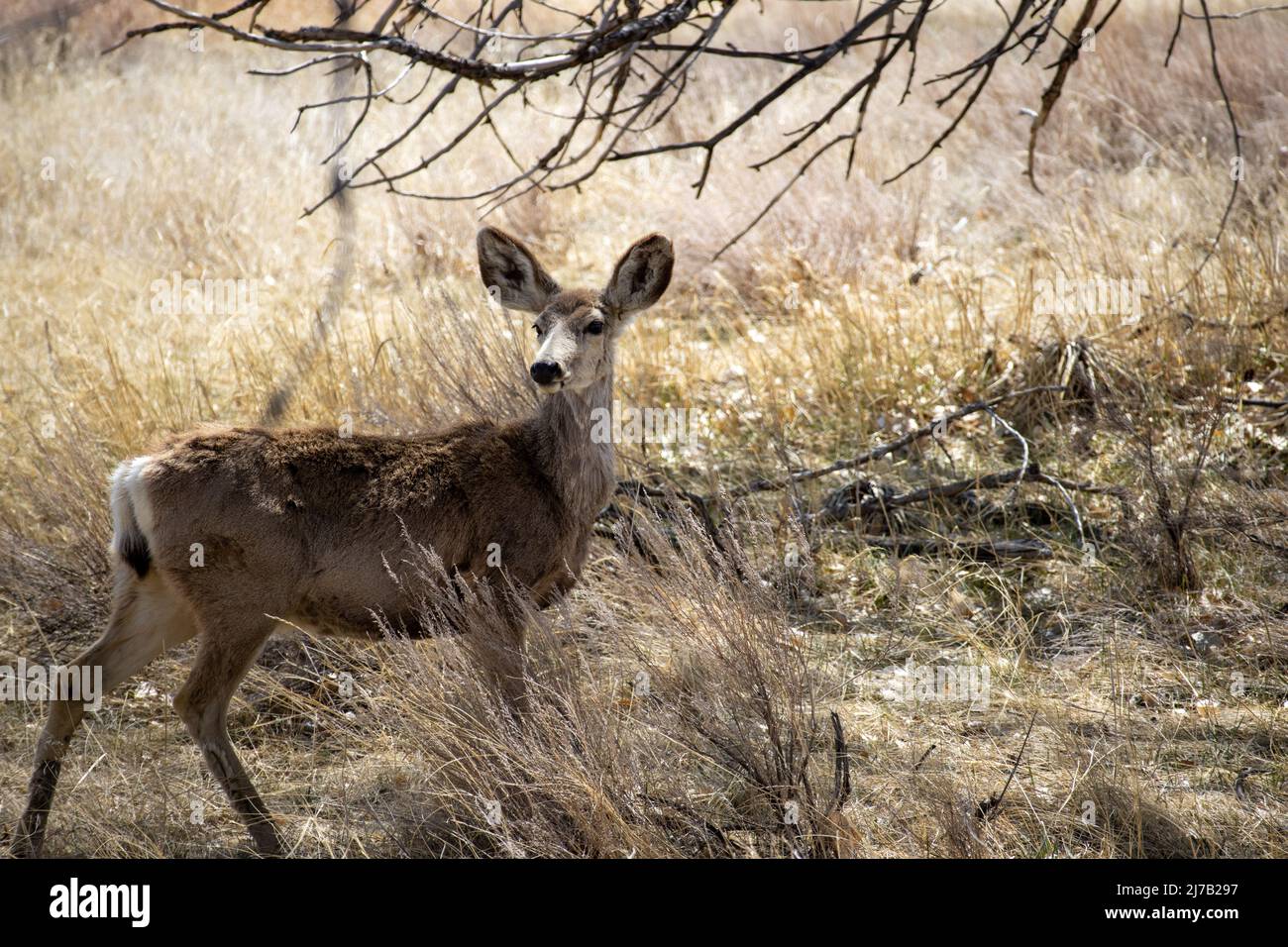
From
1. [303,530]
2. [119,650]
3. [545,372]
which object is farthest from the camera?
[545,372]

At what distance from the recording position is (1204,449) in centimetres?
564

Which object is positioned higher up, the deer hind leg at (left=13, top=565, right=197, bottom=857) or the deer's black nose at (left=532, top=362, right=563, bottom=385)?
the deer's black nose at (left=532, top=362, right=563, bottom=385)

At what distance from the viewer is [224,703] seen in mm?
4320

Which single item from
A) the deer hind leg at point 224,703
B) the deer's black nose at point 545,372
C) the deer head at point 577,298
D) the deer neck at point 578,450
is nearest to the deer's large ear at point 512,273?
the deer head at point 577,298

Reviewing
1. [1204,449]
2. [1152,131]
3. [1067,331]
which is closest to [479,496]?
[1204,449]

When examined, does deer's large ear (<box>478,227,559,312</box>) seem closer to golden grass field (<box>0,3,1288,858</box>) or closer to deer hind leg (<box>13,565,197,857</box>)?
golden grass field (<box>0,3,1288,858</box>)

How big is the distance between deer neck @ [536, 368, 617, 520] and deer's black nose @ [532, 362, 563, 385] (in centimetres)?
39

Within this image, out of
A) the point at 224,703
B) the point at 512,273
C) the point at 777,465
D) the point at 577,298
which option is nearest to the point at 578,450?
the point at 577,298

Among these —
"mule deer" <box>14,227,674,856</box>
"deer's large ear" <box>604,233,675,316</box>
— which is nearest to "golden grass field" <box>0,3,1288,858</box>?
→ "mule deer" <box>14,227,674,856</box>

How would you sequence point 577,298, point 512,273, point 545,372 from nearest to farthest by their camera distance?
point 545,372 < point 577,298 < point 512,273

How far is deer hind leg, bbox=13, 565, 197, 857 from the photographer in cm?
432

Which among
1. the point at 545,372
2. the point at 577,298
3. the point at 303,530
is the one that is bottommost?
the point at 303,530

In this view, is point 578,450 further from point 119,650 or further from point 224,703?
point 119,650

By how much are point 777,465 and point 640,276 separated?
6.75 ft
